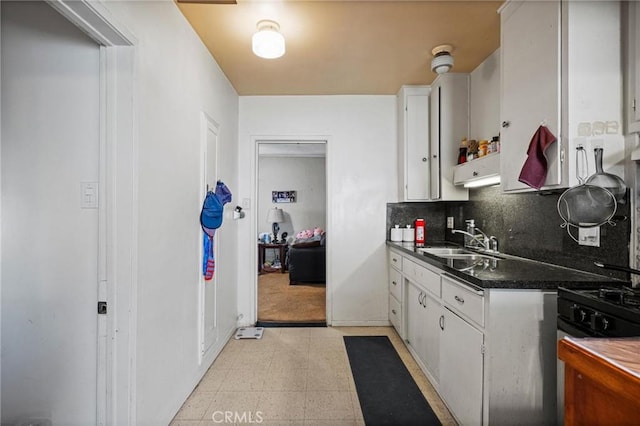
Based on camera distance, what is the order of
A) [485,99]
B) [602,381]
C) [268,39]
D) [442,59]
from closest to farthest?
[602,381] → [268,39] → [442,59] → [485,99]

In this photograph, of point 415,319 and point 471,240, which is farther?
point 471,240

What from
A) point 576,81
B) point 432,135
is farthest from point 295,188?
point 576,81

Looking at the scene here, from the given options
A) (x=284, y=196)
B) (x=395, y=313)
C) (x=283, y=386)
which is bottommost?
(x=283, y=386)

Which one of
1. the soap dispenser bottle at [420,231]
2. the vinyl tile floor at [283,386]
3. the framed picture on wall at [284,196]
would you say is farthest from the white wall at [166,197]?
the framed picture on wall at [284,196]

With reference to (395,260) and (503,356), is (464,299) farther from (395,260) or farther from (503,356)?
(395,260)

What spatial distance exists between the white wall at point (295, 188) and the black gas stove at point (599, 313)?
563cm

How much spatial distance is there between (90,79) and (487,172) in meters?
2.38

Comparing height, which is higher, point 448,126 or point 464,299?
point 448,126

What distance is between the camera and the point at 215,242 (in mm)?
2492

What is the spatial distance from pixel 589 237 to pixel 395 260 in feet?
5.19

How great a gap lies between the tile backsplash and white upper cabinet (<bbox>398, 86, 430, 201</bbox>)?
311mm

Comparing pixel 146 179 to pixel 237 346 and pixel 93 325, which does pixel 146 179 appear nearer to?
pixel 93 325

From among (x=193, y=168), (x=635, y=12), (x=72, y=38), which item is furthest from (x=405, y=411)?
(x=72, y=38)

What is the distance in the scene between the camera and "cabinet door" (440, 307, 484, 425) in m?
1.45
